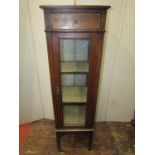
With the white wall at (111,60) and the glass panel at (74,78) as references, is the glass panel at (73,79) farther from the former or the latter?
the white wall at (111,60)

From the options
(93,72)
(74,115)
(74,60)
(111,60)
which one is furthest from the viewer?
(111,60)

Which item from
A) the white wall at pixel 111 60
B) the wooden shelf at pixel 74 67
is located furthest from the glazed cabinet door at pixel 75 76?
the white wall at pixel 111 60

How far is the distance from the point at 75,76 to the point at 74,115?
478mm

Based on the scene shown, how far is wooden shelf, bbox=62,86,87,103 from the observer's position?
1.87m

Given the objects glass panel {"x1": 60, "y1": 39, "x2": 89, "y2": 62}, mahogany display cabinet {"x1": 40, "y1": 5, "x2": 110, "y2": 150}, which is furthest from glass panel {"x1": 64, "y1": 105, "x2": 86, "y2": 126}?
glass panel {"x1": 60, "y1": 39, "x2": 89, "y2": 62}

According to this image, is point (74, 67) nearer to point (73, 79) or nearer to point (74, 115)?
point (73, 79)

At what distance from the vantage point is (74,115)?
2010mm

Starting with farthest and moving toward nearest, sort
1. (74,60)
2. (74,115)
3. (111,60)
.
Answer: (111,60)
(74,115)
(74,60)

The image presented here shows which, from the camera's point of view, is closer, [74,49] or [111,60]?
[74,49]

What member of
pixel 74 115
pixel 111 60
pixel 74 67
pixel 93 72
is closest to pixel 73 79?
pixel 74 67
